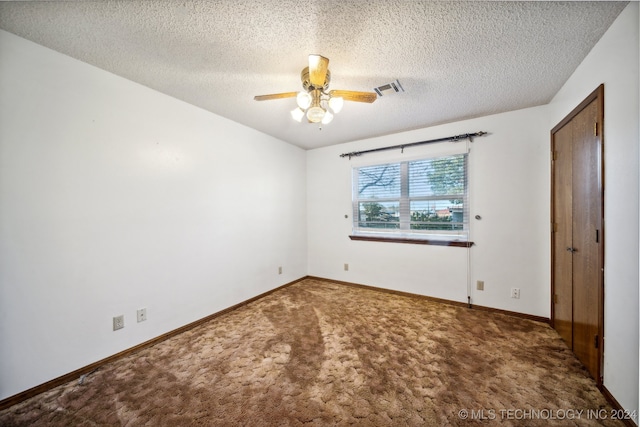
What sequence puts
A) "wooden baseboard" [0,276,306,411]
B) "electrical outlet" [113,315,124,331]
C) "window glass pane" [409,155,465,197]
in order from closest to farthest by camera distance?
"wooden baseboard" [0,276,306,411], "electrical outlet" [113,315,124,331], "window glass pane" [409,155,465,197]

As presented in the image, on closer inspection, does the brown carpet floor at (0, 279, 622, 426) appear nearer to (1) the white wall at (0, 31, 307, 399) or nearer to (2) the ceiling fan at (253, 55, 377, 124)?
(1) the white wall at (0, 31, 307, 399)

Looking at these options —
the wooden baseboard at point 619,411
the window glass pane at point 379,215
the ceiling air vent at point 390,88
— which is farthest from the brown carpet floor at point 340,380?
the ceiling air vent at point 390,88

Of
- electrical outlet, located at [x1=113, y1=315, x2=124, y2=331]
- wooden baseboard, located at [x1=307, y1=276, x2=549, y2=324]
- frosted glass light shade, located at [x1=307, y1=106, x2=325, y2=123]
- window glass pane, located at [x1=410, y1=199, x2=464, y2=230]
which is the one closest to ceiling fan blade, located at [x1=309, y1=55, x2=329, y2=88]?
frosted glass light shade, located at [x1=307, y1=106, x2=325, y2=123]

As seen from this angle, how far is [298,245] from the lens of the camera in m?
4.13

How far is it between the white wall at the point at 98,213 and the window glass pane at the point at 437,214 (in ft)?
8.39

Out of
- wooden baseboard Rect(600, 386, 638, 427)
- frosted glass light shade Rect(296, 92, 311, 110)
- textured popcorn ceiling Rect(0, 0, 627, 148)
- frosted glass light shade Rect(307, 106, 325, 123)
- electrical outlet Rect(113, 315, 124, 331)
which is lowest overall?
wooden baseboard Rect(600, 386, 638, 427)

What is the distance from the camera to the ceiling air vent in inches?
82.7

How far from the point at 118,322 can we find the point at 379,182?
11.5 feet

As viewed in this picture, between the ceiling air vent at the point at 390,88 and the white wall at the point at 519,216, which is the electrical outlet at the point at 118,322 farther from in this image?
the ceiling air vent at the point at 390,88

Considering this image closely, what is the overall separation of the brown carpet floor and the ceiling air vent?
7.95 feet

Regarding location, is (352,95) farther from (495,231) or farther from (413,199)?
(495,231)

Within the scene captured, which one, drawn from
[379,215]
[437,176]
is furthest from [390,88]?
[379,215]

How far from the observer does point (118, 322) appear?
78.4 inches

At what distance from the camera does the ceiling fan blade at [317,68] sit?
1.43 m
